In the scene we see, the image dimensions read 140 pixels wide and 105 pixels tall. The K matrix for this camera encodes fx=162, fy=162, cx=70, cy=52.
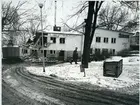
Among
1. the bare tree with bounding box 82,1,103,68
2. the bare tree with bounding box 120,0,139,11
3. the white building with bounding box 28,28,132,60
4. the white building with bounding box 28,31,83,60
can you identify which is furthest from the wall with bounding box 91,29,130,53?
the bare tree with bounding box 120,0,139,11

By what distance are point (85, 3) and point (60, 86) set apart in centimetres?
564

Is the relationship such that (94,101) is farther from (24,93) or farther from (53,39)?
(53,39)

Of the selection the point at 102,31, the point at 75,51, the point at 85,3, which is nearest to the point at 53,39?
the point at 75,51

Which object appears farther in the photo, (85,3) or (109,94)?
(85,3)

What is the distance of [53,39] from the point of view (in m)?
14.6

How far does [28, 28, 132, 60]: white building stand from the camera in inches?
462

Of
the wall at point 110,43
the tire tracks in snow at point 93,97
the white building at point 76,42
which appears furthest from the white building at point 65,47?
the wall at point 110,43

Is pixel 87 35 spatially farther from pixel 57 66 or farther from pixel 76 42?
pixel 57 66

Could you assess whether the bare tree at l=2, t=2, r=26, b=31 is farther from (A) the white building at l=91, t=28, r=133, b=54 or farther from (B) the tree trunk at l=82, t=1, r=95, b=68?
(A) the white building at l=91, t=28, r=133, b=54

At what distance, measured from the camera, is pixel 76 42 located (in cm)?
1237

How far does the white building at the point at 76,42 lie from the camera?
11731mm

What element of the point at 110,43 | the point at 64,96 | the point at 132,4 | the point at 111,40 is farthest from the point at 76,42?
the point at 111,40

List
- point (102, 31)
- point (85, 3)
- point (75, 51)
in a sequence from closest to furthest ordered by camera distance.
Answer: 1. point (85, 3)
2. point (75, 51)
3. point (102, 31)

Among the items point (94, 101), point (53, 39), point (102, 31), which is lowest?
Answer: point (94, 101)
